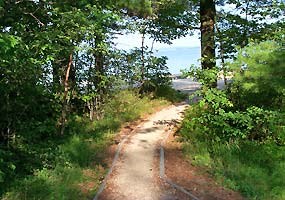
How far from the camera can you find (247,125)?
29.0ft

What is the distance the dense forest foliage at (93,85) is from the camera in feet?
23.0

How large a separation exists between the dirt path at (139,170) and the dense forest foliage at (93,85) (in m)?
0.47

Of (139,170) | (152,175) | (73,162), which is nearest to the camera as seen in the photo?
(152,175)

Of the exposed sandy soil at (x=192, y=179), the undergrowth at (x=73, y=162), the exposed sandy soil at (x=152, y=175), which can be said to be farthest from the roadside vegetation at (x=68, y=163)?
the exposed sandy soil at (x=192, y=179)

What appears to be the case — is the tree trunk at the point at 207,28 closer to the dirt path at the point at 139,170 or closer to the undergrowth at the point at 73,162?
the dirt path at the point at 139,170

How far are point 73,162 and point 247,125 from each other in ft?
14.2

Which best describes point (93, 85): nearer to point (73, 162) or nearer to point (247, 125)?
point (73, 162)

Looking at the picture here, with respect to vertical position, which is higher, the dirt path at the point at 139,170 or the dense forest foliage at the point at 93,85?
the dense forest foliage at the point at 93,85

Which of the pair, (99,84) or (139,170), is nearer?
(139,170)

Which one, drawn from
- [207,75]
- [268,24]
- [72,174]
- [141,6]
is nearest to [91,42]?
[141,6]

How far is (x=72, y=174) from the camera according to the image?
309 inches

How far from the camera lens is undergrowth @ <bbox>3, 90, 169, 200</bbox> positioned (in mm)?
7000

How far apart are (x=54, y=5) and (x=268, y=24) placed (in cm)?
767

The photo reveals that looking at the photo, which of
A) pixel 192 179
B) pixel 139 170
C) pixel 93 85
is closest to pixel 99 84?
pixel 93 85
